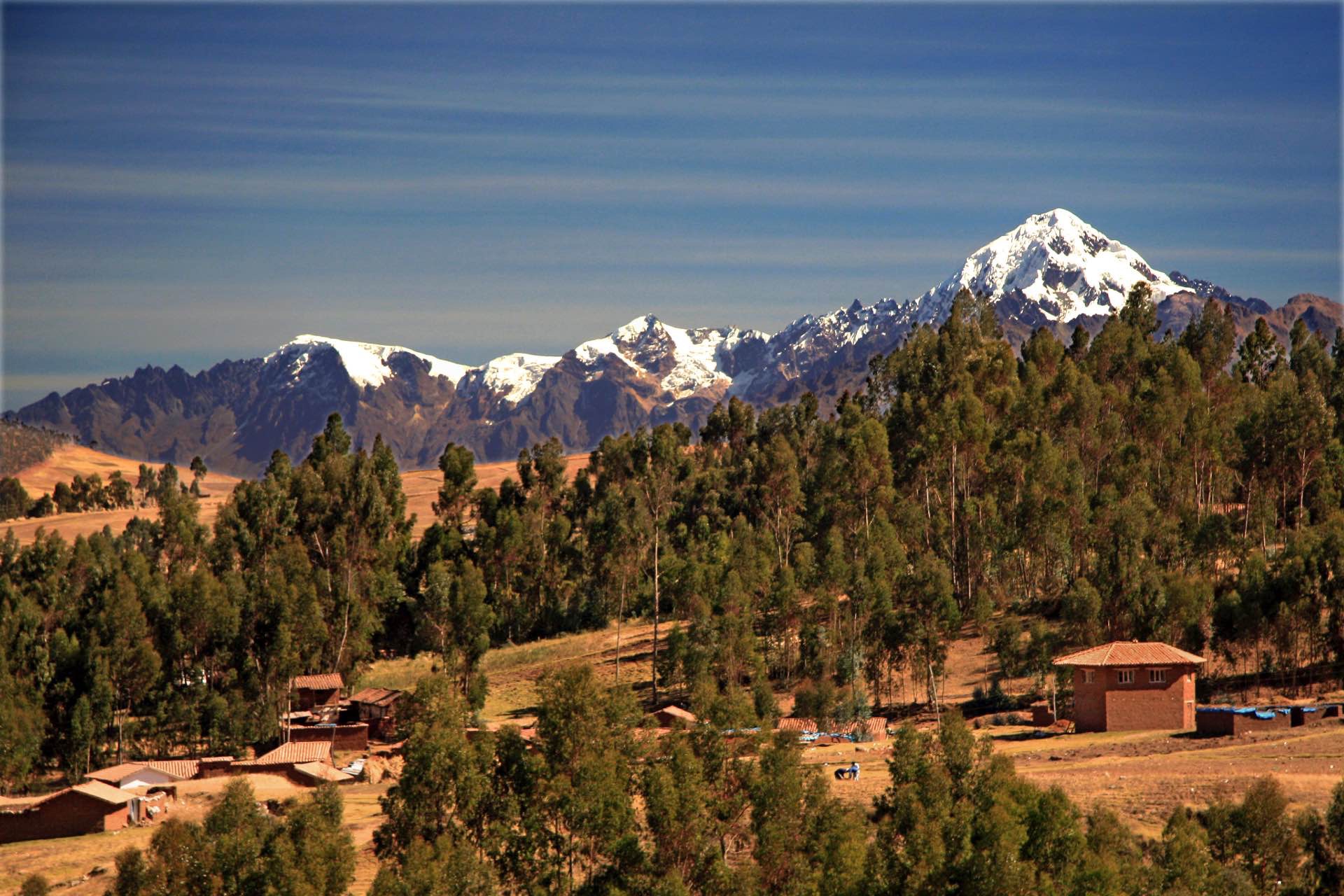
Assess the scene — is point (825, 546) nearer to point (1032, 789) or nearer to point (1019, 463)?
point (1019, 463)

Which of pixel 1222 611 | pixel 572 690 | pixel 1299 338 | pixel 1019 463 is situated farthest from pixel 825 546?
pixel 1299 338

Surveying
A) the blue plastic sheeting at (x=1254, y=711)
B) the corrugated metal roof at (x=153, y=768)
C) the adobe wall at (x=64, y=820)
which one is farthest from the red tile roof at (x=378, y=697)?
the blue plastic sheeting at (x=1254, y=711)

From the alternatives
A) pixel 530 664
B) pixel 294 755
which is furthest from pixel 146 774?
pixel 530 664

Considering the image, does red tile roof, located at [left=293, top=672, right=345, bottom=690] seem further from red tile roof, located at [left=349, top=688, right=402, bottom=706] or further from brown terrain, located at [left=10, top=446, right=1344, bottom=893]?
brown terrain, located at [left=10, top=446, right=1344, bottom=893]

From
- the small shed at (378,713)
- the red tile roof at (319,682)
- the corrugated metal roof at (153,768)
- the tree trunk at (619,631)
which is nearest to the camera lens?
the corrugated metal roof at (153,768)

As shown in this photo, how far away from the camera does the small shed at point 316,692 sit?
91.6 meters

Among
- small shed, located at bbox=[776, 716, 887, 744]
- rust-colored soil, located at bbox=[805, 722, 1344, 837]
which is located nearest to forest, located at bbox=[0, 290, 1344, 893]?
small shed, located at bbox=[776, 716, 887, 744]

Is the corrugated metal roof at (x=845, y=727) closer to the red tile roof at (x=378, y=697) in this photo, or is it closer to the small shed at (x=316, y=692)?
the red tile roof at (x=378, y=697)

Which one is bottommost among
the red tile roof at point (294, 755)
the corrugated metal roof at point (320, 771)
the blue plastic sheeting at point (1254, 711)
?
the corrugated metal roof at point (320, 771)

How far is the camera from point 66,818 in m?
66.9

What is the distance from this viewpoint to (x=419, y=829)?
51281mm

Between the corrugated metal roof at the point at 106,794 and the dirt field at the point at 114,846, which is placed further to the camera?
the corrugated metal roof at the point at 106,794

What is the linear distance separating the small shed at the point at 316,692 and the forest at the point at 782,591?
1877 mm

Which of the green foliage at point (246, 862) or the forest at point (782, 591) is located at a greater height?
the forest at point (782, 591)
